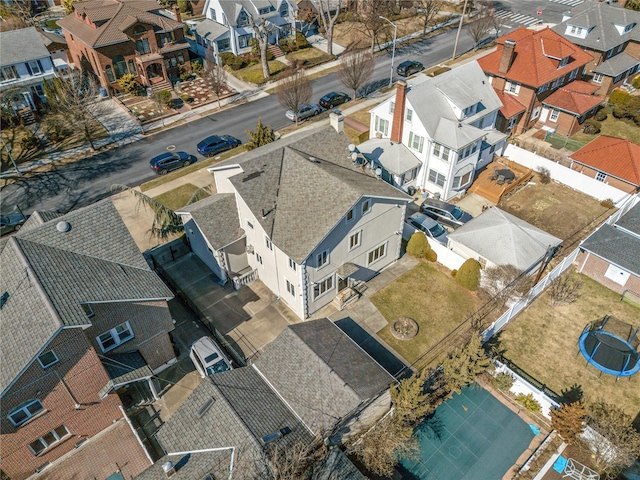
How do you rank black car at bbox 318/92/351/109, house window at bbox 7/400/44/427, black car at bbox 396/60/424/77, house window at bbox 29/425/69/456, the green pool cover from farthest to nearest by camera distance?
1. black car at bbox 396/60/424/77
2. black car at bbox 318/92/351/109
3. the green pool cover
4. house window at bbox 29/425/69/456
5. house window at bbox 7/400/44/427

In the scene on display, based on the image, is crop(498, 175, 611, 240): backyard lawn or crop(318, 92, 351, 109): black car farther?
crop(318, 92, 351, 109): black car

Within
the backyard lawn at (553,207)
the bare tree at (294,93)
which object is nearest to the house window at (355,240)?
the backyard lawn at (553,207)

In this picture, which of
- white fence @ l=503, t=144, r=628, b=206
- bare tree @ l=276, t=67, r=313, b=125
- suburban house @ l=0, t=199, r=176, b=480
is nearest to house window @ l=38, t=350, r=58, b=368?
suburban house @ l=0, t=199, r=176, b=480

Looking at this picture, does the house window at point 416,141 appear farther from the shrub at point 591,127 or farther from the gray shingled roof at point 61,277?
the gray shingled roof at point 61,277

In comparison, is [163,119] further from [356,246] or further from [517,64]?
[517,64]

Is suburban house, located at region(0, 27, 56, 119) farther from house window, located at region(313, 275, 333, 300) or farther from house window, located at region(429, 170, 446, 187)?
house window, located at region(429, 170, 446, 187)

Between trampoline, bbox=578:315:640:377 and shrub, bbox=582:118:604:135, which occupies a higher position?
shrub, bbox=582:118:604:135

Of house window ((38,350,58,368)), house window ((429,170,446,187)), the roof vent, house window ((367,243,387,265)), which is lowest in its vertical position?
house window ((367,243,387,265))
